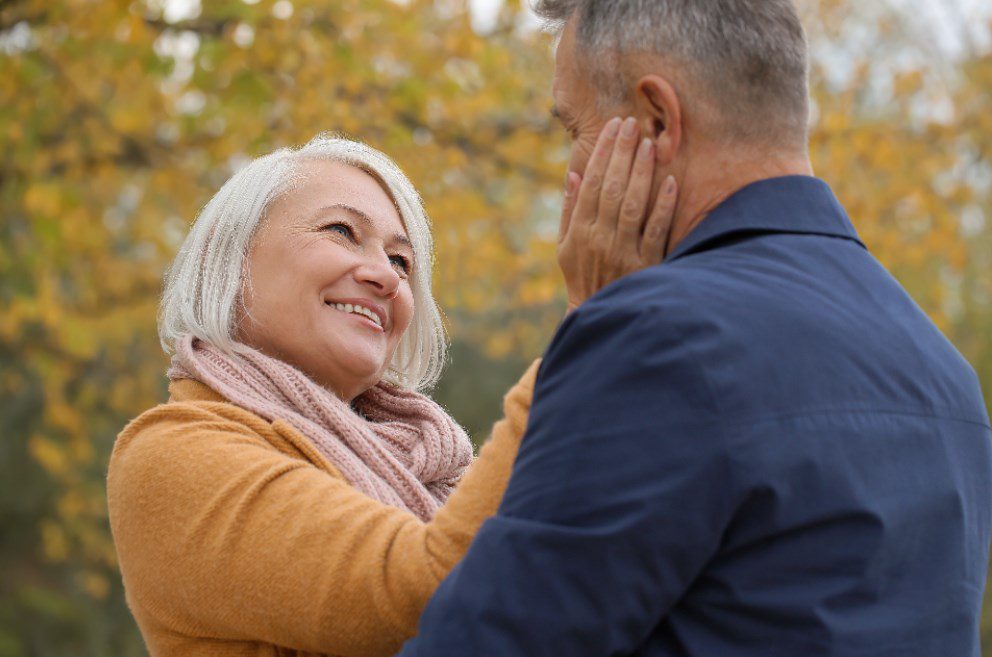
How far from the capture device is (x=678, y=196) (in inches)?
73.7

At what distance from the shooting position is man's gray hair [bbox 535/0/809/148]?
71.2 inches

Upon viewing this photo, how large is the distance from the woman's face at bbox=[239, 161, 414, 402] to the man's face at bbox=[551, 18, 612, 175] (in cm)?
71

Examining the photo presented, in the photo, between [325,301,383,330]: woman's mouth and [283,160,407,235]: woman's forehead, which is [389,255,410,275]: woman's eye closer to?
[283,160,407,235]: woman's forehead

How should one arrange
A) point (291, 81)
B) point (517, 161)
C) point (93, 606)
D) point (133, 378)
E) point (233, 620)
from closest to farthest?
point (233, 620) → point (291, 81) → point (517, 161) → point (133, 378) → point (93, 606)

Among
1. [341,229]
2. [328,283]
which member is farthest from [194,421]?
[341,229]

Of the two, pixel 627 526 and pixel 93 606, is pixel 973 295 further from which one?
pixel 627 526

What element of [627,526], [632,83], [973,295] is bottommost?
[973,295]

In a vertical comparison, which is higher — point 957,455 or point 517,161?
point 957,455

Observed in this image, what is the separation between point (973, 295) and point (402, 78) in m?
7.75

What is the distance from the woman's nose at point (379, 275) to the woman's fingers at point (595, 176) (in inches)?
28.6

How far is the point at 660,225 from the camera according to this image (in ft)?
6.19

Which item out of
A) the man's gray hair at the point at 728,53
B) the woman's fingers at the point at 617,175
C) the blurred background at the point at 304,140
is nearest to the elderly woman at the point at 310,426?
the woman's fingers at the point at 617,175

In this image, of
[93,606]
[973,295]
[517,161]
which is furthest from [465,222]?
[93,606]

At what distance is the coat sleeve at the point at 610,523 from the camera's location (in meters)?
1.52
